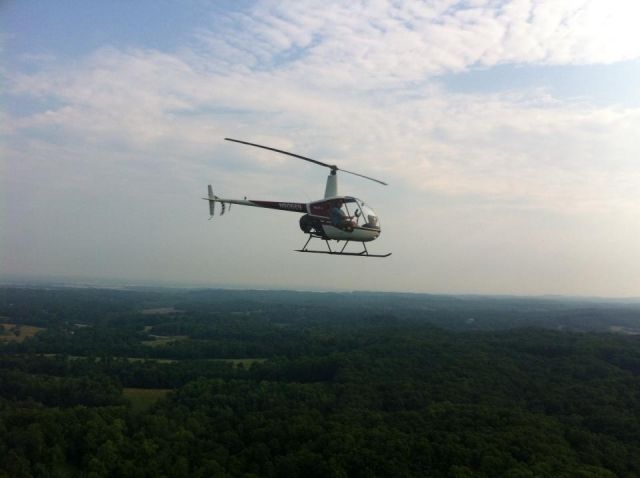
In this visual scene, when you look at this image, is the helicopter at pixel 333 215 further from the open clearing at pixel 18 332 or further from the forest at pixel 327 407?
the open clearing at pixel 18 332

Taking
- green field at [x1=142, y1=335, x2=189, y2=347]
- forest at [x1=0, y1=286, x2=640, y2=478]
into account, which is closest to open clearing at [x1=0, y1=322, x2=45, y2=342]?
forest at [x1=0, y1=286, x2=640, y2=478]

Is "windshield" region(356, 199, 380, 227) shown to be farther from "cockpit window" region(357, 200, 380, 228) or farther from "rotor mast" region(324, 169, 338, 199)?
"rotor mast" region(324, 169, 338, 199)

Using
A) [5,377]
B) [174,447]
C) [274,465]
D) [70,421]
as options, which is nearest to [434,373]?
[274,465]

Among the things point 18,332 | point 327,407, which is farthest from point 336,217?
point 18,332

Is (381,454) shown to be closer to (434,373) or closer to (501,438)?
(501,438)

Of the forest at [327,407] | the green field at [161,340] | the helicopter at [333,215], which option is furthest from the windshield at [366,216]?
the green field at [161,340]

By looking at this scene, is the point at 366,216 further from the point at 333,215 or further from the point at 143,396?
the point at 143,396
